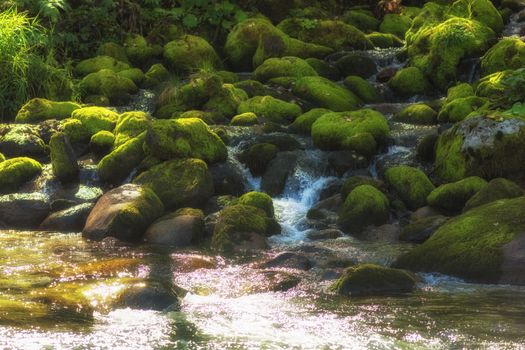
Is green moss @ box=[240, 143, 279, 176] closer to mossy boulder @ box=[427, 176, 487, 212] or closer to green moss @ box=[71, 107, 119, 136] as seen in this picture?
green moss @ box=[71, 107, 119, 136]

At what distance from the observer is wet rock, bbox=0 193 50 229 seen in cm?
1084

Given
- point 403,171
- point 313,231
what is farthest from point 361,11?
point 313,231

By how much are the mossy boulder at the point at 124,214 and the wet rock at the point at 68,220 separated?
30cm

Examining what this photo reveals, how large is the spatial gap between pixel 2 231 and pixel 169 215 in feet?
7.95

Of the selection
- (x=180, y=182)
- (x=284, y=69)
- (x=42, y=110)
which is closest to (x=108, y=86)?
(x=42, y=110)

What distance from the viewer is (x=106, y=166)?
11703 mm

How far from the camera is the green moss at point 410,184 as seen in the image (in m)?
10.7

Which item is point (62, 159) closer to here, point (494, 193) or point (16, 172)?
point (16, 172)

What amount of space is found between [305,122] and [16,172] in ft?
16.4

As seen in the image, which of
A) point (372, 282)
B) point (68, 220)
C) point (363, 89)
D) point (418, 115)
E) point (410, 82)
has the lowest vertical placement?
point (372, 282)

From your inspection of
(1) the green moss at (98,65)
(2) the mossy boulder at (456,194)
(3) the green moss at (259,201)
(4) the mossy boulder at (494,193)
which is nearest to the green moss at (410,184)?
(2) the mossy boulder at (456,194)

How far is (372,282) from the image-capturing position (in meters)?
7.36

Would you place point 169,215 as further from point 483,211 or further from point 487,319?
point 487,319

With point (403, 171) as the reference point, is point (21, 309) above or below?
below
